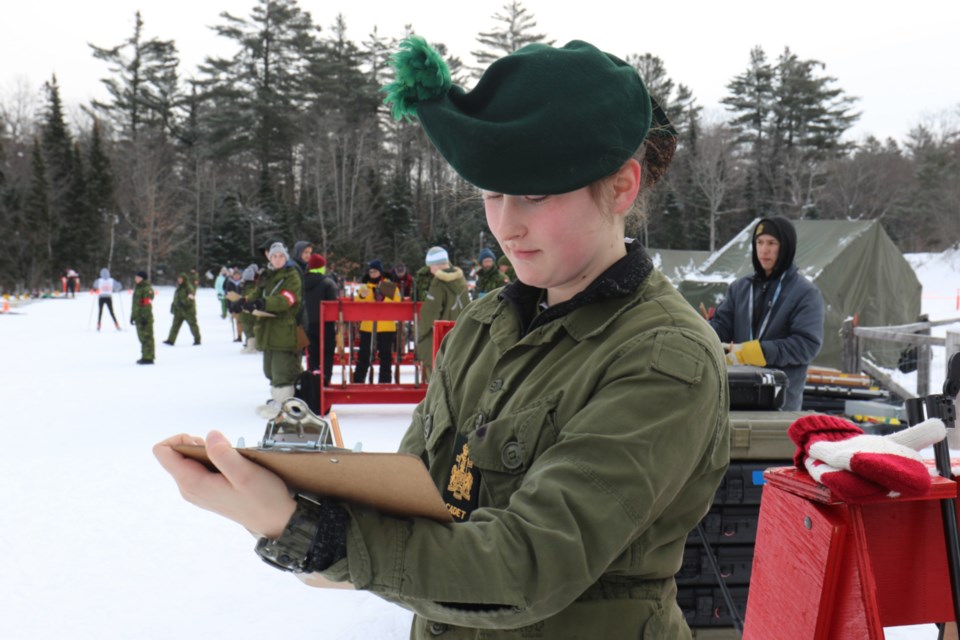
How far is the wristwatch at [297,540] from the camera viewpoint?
85 cm

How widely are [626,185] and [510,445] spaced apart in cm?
43

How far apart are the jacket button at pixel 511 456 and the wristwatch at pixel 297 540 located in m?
0.33

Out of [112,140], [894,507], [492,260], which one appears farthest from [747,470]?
[112,140]

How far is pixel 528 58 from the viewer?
110 centimetres

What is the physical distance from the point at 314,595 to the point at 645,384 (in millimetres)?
3572

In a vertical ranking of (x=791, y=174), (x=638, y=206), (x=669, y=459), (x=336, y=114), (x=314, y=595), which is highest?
(x=336, y=114)

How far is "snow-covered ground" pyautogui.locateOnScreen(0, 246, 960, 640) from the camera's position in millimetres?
3723

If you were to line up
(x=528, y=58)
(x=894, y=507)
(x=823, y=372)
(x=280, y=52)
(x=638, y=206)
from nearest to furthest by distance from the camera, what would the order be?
1. (x=528, y=58)
2. (x=638, y=206)
3. (x=894, y=507)
4. (x=823, y=372)
5. (x=280, y=52)

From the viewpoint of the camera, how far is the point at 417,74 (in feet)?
3.83

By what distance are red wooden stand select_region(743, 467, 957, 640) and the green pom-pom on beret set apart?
114 cm

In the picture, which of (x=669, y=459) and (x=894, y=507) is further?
(x=894, y=507)

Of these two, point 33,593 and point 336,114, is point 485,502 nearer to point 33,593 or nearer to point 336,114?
point 33,593

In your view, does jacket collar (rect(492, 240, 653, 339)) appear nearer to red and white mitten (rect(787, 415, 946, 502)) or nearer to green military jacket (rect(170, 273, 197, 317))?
red and white mitten (rect(787, 415, 946, 502))

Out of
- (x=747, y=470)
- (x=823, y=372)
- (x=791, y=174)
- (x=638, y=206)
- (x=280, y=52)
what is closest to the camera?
(x=638, y=206)
